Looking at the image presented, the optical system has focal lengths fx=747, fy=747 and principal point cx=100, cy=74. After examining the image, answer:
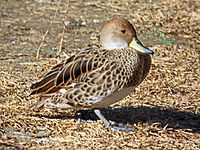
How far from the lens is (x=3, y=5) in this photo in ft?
34.7

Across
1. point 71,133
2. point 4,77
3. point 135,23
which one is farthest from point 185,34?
point 71,133

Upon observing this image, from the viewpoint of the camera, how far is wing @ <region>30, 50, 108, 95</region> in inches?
240

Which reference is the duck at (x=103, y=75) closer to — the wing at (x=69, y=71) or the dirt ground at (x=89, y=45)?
the wing at (x=69, y=71)

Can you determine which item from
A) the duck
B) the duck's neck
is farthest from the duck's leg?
the duck's neck

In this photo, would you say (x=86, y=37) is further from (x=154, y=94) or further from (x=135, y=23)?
(x=154, y=94)

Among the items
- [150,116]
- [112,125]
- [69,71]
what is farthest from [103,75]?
[150,116]

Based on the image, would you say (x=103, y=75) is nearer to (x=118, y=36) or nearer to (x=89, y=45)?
(x=118, y=36)

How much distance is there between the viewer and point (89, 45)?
895 centimetres

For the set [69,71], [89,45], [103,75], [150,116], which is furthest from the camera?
[89,45]

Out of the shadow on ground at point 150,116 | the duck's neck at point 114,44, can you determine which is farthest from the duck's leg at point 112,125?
the duck's neck at point 114,44

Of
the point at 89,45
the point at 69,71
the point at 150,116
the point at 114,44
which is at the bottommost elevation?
the point at 150,116

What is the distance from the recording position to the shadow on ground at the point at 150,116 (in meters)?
6.52

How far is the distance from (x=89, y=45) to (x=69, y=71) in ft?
9.15

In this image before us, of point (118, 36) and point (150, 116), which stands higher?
point (118, 36)
